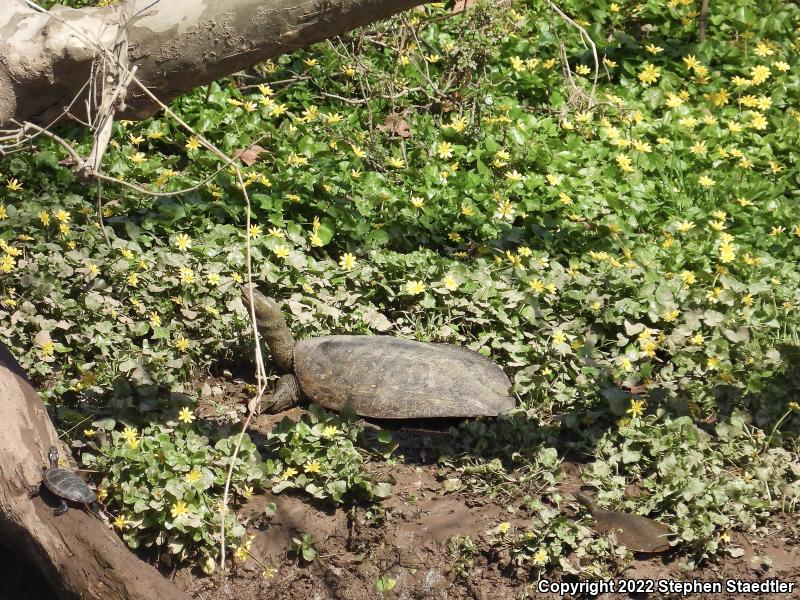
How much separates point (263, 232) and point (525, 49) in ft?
9.02

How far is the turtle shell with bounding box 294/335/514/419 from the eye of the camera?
4457 mm

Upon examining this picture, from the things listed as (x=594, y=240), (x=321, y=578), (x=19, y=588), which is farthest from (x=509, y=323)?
(x=19, y=588)

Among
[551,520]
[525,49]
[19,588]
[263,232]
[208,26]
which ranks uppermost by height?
[208,26]

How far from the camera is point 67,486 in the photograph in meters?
3.56

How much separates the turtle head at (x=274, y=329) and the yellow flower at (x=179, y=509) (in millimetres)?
1196

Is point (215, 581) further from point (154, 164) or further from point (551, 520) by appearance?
point (154, 164)

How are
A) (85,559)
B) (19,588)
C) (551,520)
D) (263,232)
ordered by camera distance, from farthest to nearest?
1. (263,232)
2. (19,588)
3. (551,520)
4. (85,559)

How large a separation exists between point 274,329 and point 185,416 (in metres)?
0.76

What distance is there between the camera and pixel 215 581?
12.7 feet

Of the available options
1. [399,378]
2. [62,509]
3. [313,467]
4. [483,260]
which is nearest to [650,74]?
[483,260]

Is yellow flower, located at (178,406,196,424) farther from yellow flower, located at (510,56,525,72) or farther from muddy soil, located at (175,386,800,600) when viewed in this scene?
yellow flower, located at (510,56,525,72)

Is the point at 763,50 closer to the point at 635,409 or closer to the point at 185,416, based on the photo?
the point at 635,409

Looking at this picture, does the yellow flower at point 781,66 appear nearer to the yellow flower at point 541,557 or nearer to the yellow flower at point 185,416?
the yellow flower at point 541,557

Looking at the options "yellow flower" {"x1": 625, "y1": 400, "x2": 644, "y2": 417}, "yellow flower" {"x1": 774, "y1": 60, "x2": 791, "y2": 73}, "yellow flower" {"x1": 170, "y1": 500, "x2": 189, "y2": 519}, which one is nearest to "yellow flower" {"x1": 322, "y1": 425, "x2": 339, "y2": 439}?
"yellow flower" {"x1": 170, "y1": 500, "x2": 189, "y2": 519}
